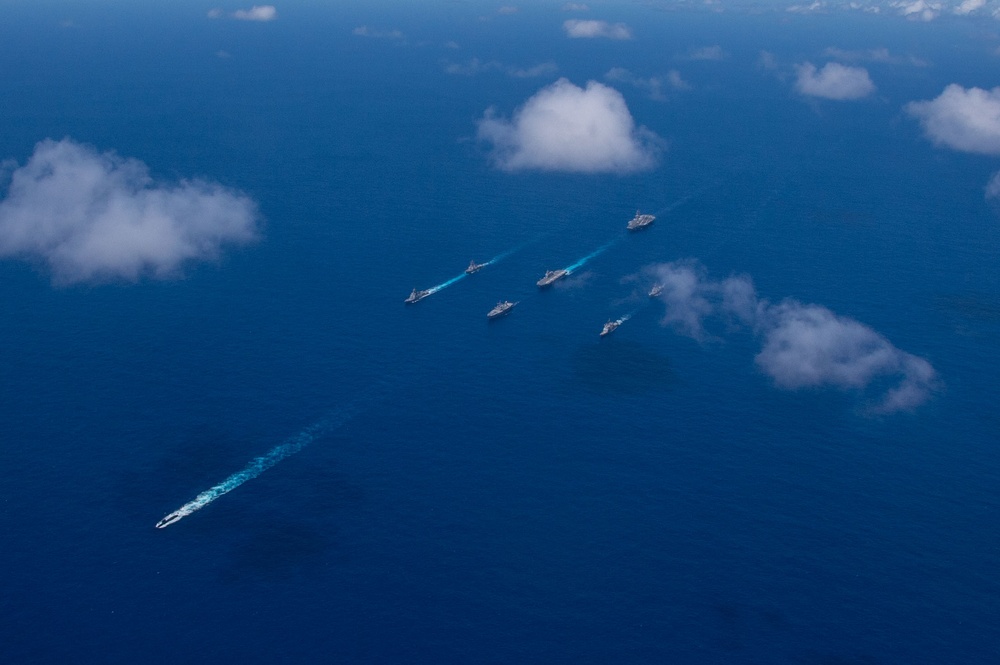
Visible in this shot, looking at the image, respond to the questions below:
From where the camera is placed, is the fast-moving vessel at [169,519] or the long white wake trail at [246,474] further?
the long white wake trail at [246,474]

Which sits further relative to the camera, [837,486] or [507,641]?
[837,486]

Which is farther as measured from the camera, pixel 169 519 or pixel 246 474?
pixel 246 474

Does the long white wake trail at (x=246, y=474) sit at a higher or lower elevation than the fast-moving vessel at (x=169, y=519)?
higher

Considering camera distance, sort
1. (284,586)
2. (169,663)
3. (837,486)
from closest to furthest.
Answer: (169,663), (284,586), (837,486)

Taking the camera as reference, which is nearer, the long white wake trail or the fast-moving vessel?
the fast-moving vessel

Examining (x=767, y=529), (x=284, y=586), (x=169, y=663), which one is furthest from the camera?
(x=767, y=529)

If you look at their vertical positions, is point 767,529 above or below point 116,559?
below

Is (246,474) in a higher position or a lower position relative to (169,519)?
higher

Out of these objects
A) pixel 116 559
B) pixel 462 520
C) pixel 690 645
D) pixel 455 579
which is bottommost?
pixel 690 645

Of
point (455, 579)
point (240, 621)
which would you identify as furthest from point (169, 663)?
point (455, 579)

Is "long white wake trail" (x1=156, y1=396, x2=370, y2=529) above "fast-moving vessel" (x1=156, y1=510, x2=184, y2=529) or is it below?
above

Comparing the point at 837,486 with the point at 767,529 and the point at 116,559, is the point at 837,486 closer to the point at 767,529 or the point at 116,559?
the point at 767,529
